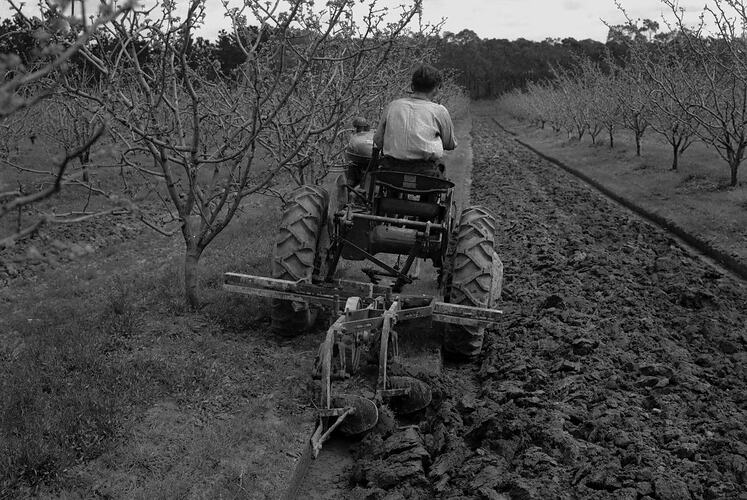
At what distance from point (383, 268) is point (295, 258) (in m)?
0.70

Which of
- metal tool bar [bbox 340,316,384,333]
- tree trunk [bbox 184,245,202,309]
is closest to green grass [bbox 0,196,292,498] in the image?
tree trunk [bbox 184,245,202,309]

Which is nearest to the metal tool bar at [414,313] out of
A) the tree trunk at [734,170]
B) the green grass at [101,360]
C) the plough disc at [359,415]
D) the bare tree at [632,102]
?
the plough disc at [359,415]

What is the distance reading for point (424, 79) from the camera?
5.46 metres

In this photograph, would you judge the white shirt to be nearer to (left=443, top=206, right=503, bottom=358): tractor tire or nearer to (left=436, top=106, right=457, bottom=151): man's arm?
(left=436, top=106, right=457, bottom=151): man's arm

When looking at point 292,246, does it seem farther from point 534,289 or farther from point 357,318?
point 534,289

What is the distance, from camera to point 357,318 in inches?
178

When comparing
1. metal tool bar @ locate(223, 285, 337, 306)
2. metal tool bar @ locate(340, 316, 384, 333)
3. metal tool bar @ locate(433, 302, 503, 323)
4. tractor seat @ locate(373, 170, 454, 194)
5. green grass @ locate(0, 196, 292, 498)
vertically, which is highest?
tractor seat @ locate(373, 170, 454, 194)

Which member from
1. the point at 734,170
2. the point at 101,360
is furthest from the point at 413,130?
the point at 734,170

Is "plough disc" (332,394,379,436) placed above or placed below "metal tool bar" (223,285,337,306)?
below

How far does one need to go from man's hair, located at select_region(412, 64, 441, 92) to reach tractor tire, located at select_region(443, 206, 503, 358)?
3.80ft

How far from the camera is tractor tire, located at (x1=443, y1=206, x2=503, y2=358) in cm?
532

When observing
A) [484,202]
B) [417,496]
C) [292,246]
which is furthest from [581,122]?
[417,496]

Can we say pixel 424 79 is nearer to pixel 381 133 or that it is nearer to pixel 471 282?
pixel 381 133

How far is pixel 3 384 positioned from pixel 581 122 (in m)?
27.2
